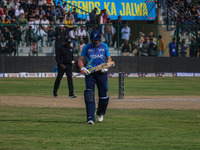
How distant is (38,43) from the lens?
108ft

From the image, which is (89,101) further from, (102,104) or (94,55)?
(94,55)

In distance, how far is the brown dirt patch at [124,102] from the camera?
16375mm

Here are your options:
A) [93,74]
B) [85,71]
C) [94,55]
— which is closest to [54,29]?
[94,55]

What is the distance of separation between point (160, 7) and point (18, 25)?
13.0 m

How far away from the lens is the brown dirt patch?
1638 cm

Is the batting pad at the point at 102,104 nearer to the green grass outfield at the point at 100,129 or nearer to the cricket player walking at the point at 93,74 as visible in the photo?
the cricket player walking at the point at 93,74

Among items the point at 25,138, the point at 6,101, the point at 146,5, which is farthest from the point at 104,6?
the point at 25,138

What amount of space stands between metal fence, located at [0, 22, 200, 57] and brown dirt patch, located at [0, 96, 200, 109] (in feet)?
44.8

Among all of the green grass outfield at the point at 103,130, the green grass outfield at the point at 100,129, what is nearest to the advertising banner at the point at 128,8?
the green grass outfield at the point at 100,129

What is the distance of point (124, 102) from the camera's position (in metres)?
17.7

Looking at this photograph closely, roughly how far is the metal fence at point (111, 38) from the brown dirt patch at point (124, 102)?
44.8 feet

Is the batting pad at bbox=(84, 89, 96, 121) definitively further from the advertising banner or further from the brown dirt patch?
the advertising banner

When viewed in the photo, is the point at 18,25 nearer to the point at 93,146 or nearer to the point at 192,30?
the point at 192,30

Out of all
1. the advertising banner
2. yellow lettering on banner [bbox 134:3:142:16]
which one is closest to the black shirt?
the advertising banner
